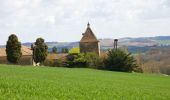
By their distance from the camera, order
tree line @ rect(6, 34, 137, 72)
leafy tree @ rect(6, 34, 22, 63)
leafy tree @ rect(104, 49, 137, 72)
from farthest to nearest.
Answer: leafy tree @ rect(6, 34, 22, 63), tree line @ rect(6, 34, 137, 72), leafy tree @ rect(104, 49, 137, 72)

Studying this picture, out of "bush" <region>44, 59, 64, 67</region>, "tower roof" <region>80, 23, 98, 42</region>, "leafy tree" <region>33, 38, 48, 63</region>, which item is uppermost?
"tower roof" <region>80, 23, 98, 42</region>

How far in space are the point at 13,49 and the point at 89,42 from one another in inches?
1229

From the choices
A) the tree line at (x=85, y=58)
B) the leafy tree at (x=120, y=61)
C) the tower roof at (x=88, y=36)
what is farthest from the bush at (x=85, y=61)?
the tower roof at (x=88, y=36)

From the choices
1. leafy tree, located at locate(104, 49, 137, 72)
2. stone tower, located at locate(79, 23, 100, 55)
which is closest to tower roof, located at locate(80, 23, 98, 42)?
stone tower, located at locate(79, 23, 100, 55)

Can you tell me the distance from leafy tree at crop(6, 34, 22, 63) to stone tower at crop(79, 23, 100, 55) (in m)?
28.3

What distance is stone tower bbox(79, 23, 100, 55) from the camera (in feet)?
390

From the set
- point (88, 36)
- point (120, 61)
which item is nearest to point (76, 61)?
point (120, 61)

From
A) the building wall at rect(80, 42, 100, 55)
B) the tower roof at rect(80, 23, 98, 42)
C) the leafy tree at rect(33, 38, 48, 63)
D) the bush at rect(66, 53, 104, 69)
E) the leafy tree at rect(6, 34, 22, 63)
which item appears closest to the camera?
the leafy tree at rect(6, 34, 22, 63)

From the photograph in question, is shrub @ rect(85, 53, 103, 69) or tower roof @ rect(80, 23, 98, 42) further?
tower roof @ rect(80, 23, 98, 42)

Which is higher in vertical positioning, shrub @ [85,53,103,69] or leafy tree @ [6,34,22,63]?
leafy tree @ [6,34,22,63]

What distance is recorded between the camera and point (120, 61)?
85625 millimetres

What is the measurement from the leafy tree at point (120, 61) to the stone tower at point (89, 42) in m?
32.0

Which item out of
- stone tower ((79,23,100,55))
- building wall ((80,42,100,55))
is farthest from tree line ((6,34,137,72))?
stone tower ((79,23,100,55))

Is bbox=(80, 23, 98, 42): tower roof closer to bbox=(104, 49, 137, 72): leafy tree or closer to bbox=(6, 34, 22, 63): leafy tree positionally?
bbox=(6, 34, 22, 63): leafy tree
